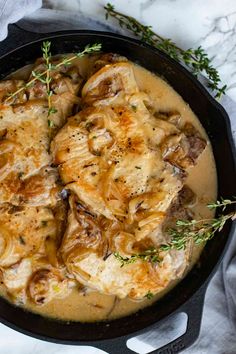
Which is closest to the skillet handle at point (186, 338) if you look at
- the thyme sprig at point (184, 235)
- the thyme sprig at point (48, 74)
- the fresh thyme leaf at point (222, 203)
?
the thyme sprig at point (184, 235)

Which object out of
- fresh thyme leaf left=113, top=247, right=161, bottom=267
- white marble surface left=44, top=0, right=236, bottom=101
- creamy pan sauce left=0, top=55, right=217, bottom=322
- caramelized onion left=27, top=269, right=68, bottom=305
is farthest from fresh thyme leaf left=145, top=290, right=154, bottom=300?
white marble surface left=44, top=0, right=236, bottom=101

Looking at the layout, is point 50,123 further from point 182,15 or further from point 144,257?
point 182,15

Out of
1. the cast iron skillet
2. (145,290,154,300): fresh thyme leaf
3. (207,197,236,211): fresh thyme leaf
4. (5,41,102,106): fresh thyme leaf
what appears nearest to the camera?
(5,41,102,106): fresh thyme leaf

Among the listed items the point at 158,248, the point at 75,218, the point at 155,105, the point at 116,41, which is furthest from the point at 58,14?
the point at 158,248

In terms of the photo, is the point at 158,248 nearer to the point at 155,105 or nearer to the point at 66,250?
the point at 66,250

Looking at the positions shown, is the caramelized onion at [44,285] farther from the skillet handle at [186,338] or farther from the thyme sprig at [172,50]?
the thyme sprig at [172,50]

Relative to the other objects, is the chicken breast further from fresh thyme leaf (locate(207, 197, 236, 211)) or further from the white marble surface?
the white marble surface
